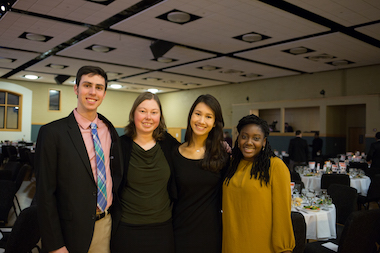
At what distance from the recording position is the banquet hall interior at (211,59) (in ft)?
21.2

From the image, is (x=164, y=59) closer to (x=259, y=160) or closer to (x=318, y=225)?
(x=318, y=225)

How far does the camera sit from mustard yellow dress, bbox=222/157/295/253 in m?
2.04

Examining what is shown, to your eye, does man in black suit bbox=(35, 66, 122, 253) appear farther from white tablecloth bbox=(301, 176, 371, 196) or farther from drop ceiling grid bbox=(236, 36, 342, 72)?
drop ceiling grid bbox=(236, 36, 342, 72)

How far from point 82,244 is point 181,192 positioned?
0.72m

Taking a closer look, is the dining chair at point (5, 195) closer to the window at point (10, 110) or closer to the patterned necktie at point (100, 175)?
the patterned necktie at point (100, 175)

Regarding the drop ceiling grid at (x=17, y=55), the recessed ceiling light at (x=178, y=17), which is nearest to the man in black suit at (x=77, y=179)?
the recessed ceiling light at (x=178, y=17)

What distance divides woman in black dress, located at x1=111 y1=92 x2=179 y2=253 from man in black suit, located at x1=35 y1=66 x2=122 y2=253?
0.33 ft

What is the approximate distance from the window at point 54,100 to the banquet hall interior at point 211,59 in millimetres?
54

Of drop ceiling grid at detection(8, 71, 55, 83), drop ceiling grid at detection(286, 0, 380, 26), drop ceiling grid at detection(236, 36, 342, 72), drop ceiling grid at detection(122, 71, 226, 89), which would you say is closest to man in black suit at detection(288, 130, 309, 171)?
drop ceiling grid at detection(236, 36, 342, 72)

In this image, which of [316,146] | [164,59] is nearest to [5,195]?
[164,59]

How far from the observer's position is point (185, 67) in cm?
1221

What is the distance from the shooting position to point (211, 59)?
423 inches

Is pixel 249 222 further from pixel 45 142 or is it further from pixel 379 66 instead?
pixel 379 66

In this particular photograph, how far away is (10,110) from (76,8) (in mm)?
13043
